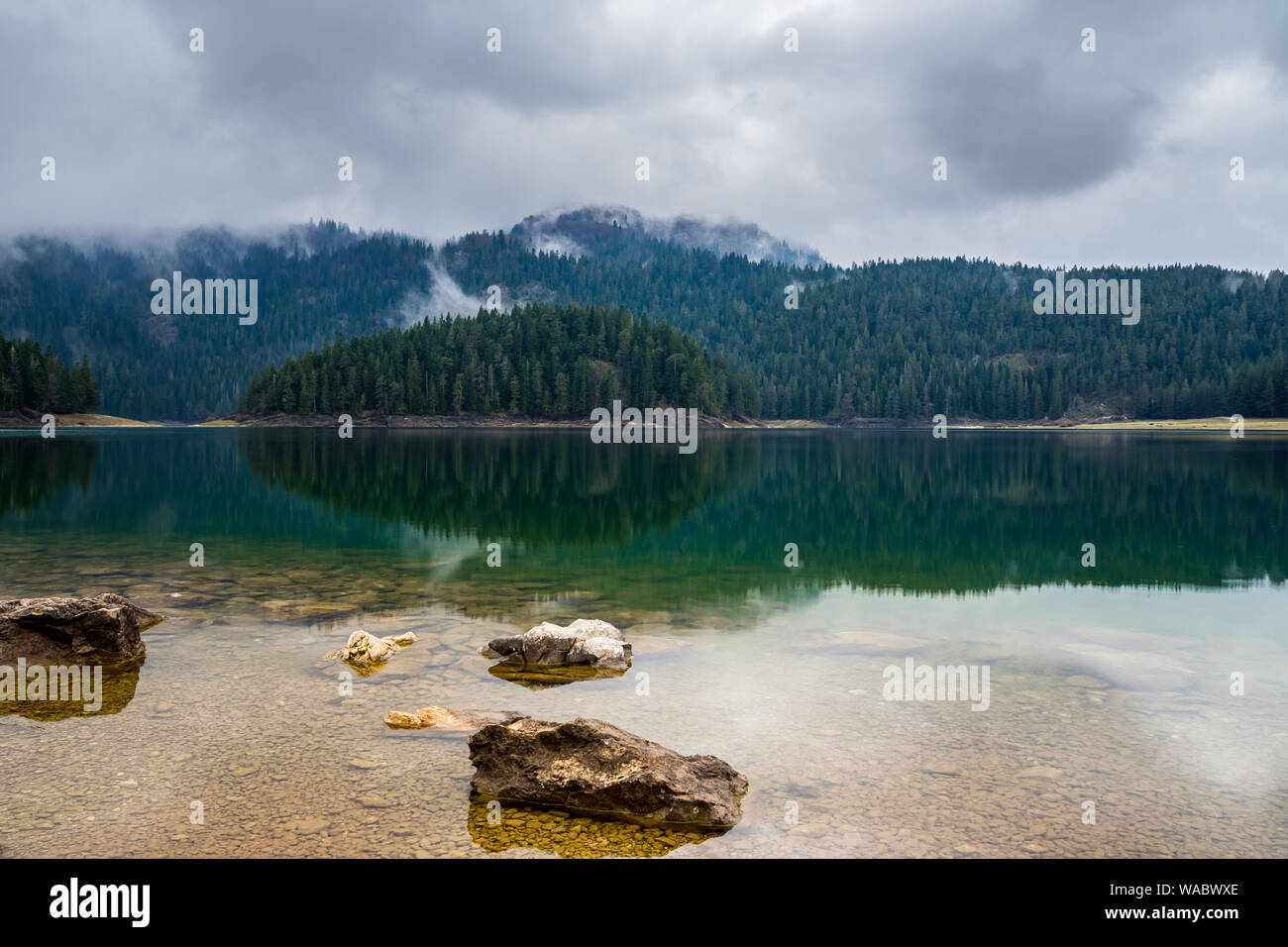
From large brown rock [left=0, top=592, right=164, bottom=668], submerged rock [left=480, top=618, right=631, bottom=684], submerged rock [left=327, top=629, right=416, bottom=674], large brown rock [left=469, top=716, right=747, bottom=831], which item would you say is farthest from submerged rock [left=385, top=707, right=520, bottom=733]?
large brown rock [left=0, top=592, right=164, bottom=668]

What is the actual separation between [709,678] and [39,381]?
18192 centimetres

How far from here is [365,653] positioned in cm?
1411

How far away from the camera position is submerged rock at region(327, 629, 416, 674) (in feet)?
45.3

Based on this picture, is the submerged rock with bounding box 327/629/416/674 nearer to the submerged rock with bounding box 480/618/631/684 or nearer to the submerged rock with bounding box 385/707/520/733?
the submerged rock with bounding box 480/618/631/684

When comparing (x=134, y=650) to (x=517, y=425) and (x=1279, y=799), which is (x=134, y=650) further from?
(x=517, y=425)

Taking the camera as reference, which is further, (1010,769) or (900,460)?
(900,460)

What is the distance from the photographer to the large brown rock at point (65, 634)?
1381cm

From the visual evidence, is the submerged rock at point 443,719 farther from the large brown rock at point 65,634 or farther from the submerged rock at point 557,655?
the large brown rock at point 65,634

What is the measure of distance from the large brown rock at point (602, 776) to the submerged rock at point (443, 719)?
1539 mm

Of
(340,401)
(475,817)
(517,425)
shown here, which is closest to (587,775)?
(475,817)

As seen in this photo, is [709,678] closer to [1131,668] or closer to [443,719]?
[443,719]

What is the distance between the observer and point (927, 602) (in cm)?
1962
